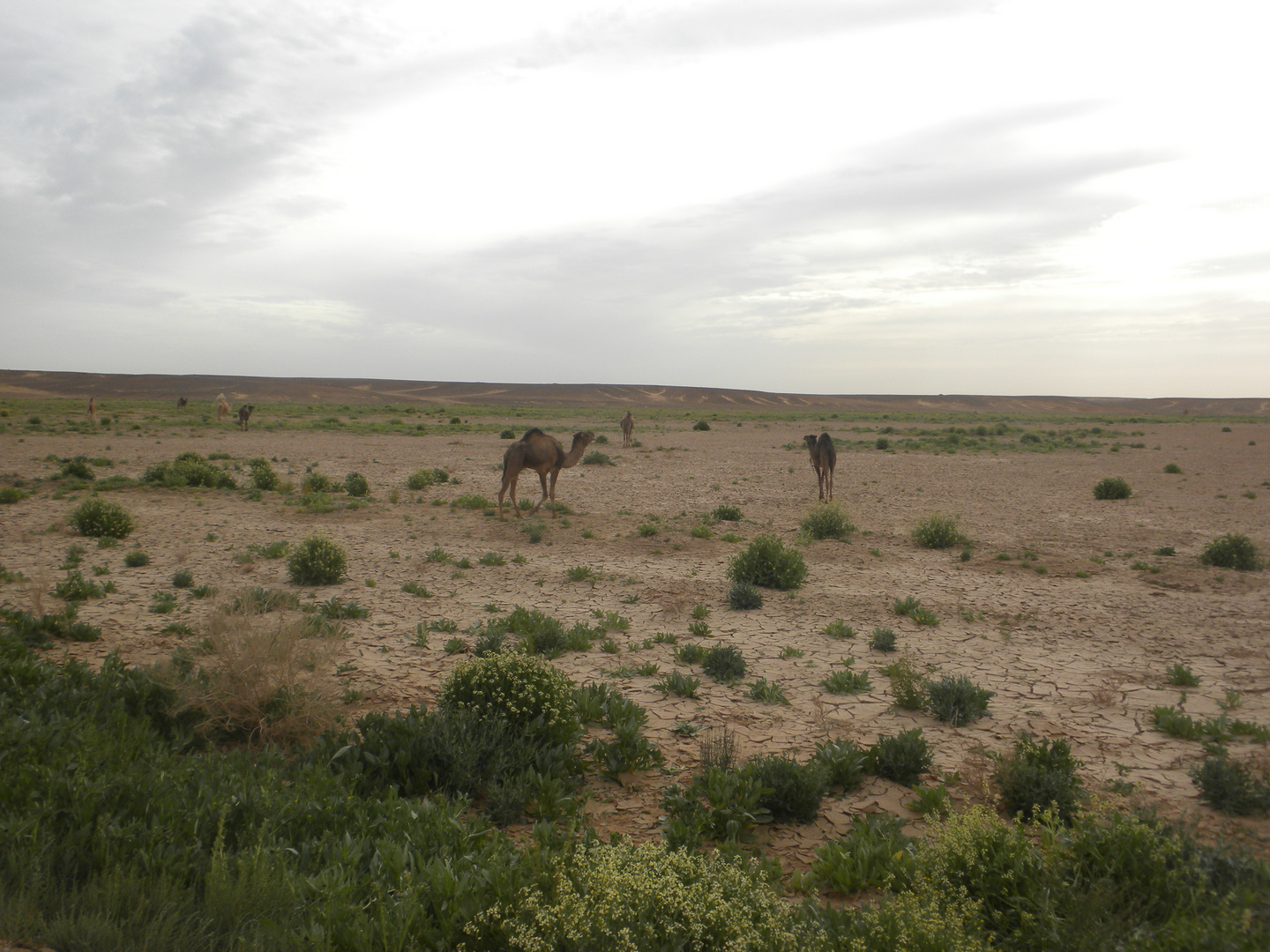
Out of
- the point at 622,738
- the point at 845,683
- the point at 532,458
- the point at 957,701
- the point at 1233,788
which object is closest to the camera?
the point at 1233,788

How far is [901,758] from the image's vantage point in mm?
5016

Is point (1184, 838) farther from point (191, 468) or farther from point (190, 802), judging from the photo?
point (191, 468)

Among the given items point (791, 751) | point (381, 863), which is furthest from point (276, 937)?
point (791, 751)

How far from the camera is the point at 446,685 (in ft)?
18.2

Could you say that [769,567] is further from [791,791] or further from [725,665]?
[791,791]

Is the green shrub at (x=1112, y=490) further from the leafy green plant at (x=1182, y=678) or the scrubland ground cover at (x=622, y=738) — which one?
the leafy green plant at (x=1182, y=678)

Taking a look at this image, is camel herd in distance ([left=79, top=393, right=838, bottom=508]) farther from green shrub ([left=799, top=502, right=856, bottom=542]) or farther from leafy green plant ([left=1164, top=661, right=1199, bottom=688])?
Result: leafy green plant ([left=1164, top=661, right=1199, bottom=688])

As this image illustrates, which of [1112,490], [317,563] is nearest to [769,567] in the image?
[317,563]

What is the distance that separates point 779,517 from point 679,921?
43.9ft

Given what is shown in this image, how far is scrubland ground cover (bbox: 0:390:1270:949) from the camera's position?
123 inches

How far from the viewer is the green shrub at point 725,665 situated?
6.95 meters

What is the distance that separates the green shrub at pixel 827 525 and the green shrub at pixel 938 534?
4.39 ft

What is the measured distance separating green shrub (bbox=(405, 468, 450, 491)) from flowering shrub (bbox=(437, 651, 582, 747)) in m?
13.6

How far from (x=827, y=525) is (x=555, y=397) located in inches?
5072
